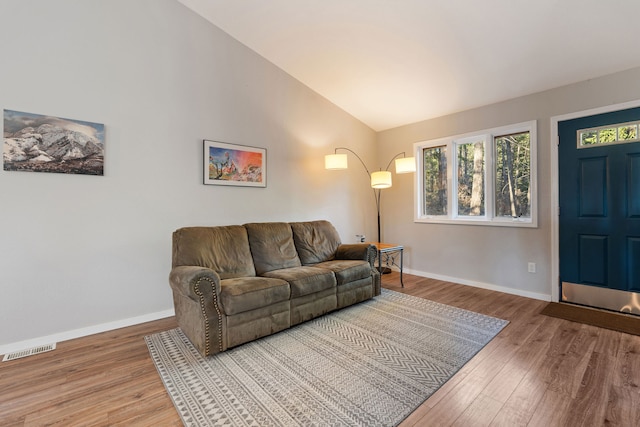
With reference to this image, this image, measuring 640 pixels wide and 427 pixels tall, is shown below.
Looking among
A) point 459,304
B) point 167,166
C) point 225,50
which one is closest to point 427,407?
point 459,304

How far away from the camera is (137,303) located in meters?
2.85

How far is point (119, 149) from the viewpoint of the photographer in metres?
2.72

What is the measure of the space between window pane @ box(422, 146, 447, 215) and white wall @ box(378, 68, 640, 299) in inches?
9.0

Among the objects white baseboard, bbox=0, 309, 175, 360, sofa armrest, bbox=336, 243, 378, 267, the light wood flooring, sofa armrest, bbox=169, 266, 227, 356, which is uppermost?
sofa armrest, bbox=336, 243, 378, 267

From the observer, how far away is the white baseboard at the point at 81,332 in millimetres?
2303

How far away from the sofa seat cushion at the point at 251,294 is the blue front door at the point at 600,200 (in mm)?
3149

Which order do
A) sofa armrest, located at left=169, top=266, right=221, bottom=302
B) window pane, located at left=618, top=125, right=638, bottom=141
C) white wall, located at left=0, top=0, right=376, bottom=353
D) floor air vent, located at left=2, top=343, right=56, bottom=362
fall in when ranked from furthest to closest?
window pane, located at left=618, top=125, right=638, bottom=141
white wall, located at left=0, top=0, right=376, bottom=353
floor air vent, located at left=2, top=343, right=56, bottom=362
sofa armrest, located at left=169, top=266, right=221, bottom=302

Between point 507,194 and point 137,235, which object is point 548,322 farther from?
point 137,235

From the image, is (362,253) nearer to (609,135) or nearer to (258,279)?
(258,279)

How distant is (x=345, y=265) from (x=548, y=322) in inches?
77.3

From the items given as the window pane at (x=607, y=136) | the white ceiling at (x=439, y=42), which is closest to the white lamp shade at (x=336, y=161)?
the white ceiling at (x=439, y=42)

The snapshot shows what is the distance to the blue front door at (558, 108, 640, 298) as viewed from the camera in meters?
2.85

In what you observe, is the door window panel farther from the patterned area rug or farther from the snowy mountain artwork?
the snowy mountain artwork

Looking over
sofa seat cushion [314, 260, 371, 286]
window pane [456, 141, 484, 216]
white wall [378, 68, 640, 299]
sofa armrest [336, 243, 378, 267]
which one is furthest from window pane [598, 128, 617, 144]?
sofa seat cushion [314, 260, 371, 286]
